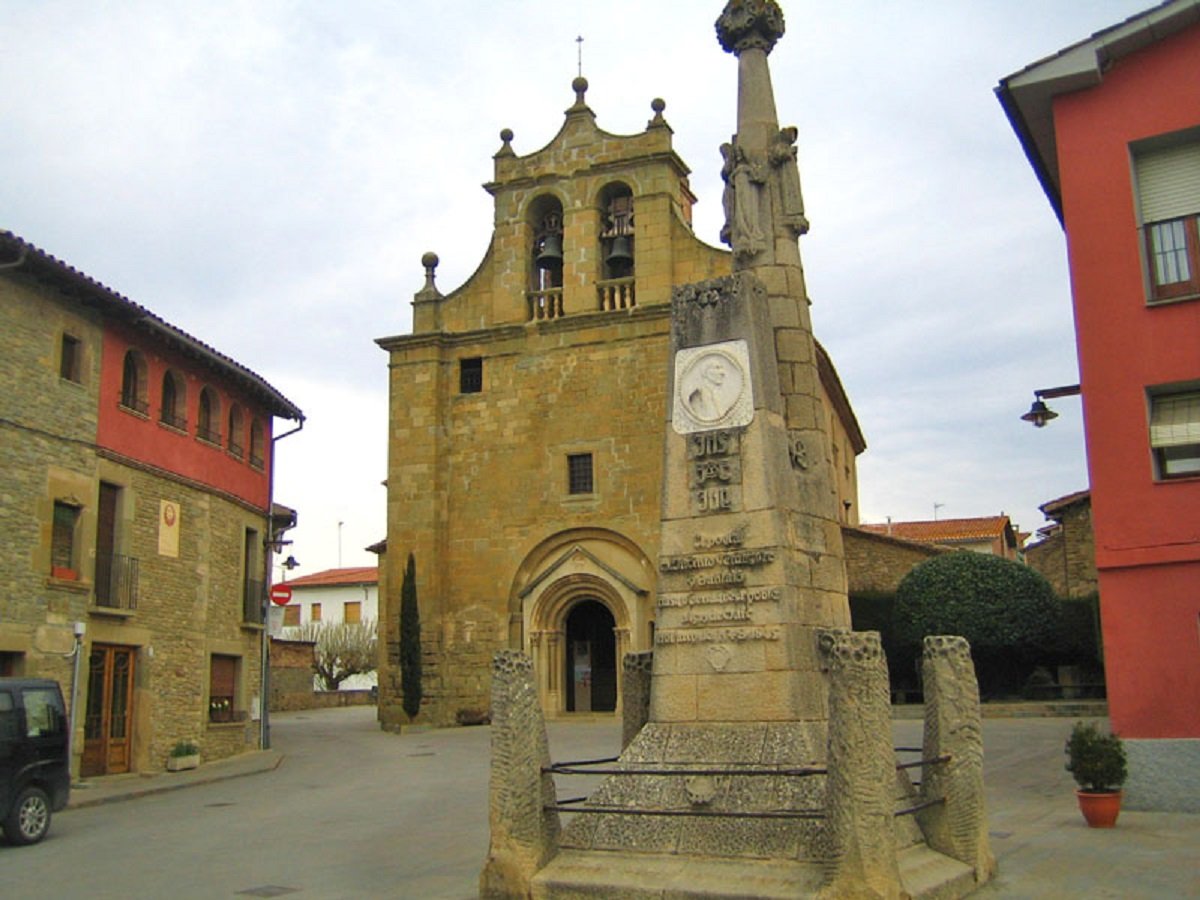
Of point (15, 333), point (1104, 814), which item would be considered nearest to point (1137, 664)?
point (1104, 814)

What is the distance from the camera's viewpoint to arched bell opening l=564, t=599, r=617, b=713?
30906 mm

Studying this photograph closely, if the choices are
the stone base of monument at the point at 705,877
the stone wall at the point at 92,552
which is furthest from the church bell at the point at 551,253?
the stone base of monument at the point at 705,877

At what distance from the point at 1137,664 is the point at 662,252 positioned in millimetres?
19310

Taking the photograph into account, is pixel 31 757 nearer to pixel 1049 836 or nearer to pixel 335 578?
pixel 1049 836

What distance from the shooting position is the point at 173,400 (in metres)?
23.4

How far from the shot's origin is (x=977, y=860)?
876cm

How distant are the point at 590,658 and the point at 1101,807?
20505mm

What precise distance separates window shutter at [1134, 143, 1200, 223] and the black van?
13988 mm

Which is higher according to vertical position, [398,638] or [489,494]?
[489,494]

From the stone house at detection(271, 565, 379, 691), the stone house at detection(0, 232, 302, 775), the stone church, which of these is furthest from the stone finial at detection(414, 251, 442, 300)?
the stone house at detection(271, 565, 379, 691)

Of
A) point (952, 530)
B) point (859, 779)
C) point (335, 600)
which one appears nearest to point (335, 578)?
point (335, 600)

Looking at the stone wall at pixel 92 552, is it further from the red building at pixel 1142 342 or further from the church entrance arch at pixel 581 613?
the red building at pixel 1142 342

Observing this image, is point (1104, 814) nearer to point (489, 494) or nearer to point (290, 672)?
point (489, 494)

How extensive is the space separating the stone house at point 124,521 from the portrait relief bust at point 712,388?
41.1ft
